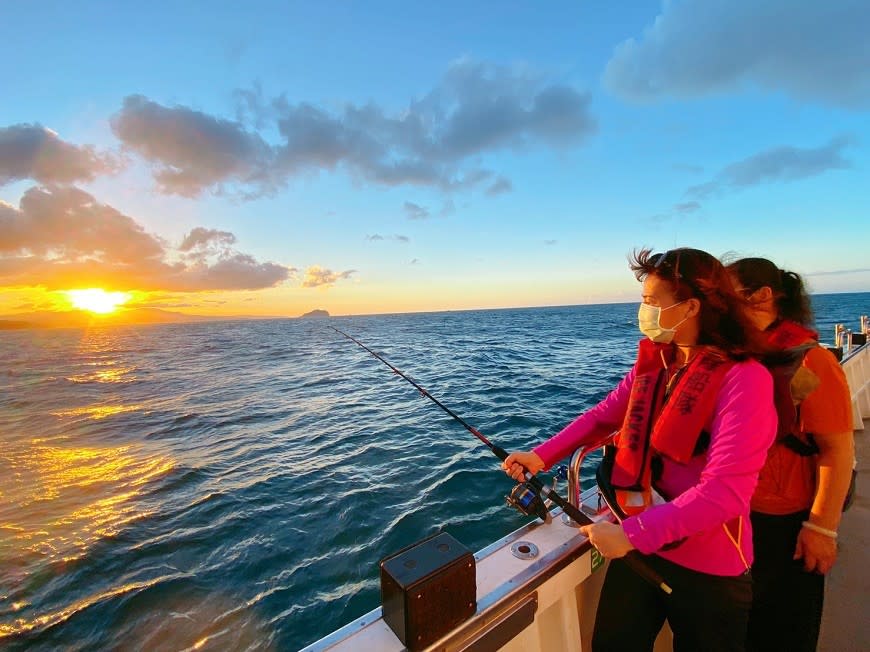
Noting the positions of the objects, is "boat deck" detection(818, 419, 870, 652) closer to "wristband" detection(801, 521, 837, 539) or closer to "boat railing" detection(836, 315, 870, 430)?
"wristband" detection(801, 521, 837, 539)

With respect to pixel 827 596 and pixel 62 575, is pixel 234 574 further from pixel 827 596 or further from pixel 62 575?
pixel 827 596

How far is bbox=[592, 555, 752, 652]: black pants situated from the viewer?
1.56m

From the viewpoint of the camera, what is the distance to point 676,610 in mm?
1640

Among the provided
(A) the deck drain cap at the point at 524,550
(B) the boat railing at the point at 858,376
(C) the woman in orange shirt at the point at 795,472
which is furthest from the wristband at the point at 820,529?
(B) the boat railing at the point at 858,376

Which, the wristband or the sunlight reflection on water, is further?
the sunlight reflection on water

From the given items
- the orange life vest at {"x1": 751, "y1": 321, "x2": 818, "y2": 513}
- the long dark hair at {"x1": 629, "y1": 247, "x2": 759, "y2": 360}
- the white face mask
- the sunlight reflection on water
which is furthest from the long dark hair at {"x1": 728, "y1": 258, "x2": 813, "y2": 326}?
the sunlight reflection on water

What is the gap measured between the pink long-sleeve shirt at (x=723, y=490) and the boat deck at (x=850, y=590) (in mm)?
1861

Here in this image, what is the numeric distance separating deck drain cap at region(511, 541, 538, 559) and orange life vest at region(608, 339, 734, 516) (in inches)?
20.2

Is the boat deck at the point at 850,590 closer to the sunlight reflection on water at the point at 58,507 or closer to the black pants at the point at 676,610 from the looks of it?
the black pants at the point at 676,610

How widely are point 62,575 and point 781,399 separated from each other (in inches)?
276

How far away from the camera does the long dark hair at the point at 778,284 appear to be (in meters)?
2.08

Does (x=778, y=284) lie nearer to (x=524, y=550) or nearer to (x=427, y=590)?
(x=524, y=550)

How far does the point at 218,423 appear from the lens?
10328 mm

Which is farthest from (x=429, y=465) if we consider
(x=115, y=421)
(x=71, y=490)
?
(x=115, y=421)
